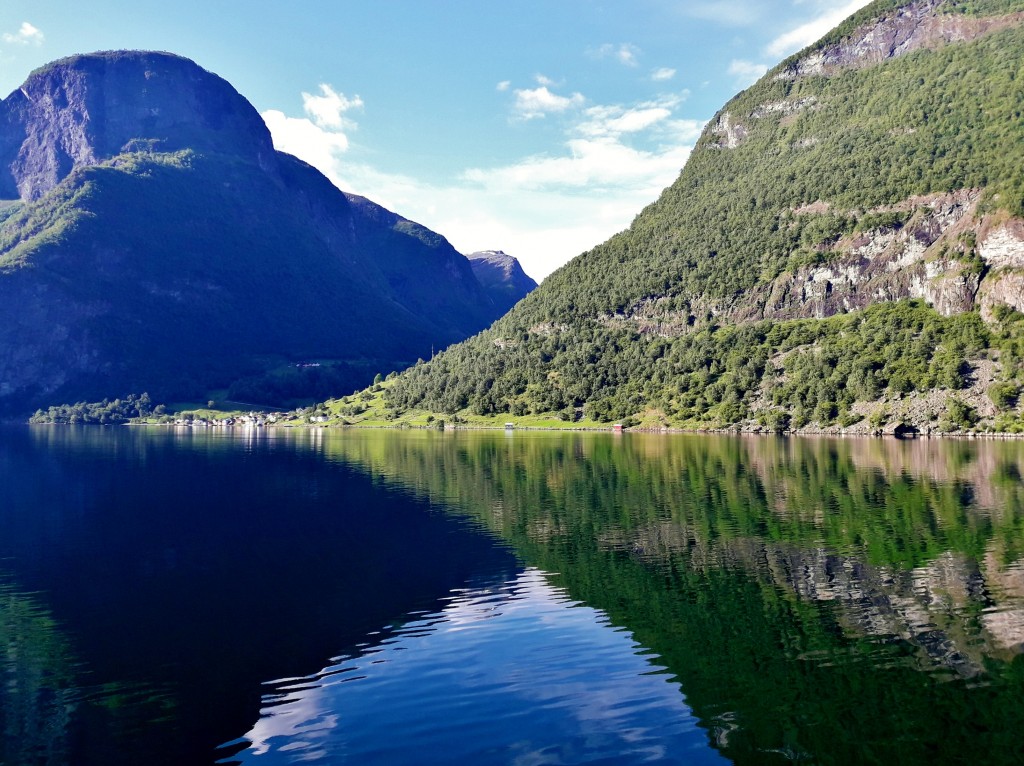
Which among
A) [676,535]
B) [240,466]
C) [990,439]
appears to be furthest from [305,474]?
[990,439]

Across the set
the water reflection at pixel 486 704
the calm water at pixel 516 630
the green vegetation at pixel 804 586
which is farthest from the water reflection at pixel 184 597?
the green vegetation at pixel 804 586

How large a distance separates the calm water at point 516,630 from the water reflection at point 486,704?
4.6 inches

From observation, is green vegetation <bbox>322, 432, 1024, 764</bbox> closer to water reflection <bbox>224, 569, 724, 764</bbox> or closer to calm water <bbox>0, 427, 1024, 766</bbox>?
calm water <bbox>0, 427, 1024, 766</bbox>

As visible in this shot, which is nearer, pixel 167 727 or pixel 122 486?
pixel 167 727

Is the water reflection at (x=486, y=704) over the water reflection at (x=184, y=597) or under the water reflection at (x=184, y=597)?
under

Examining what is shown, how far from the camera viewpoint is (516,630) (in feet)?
122

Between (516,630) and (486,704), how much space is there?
933cm

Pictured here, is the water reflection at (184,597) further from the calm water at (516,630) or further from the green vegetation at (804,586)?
the green vegetation at (804,586)

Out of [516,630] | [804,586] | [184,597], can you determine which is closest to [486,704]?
[516,630]

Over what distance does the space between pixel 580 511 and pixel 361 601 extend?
120 ft

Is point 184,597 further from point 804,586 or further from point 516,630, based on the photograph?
point 804,586

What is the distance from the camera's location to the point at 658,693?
93.9 feet

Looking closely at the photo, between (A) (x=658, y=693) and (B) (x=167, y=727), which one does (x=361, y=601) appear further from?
(A) (x=658, y=693)

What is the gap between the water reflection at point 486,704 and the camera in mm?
23906
